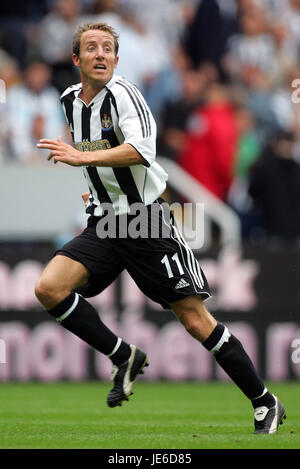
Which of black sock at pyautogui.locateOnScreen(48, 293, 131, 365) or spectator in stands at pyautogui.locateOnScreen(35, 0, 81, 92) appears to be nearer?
black sock at pyautogui.locateOnScreen(48, 293, 131, 365)

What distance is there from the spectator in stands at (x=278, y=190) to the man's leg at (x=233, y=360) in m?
5.92

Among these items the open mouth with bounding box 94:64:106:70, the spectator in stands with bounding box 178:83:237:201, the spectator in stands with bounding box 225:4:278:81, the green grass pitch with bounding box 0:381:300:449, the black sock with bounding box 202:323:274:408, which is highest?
the spectator in stands with bounding box 225:4:278:81

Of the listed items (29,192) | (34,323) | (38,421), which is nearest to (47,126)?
(29,192)

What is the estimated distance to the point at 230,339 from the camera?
20.8 feet

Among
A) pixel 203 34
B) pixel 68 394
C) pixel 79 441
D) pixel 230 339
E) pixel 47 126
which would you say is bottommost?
pixel 68 394

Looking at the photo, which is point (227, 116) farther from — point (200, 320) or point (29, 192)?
point (200, 320)

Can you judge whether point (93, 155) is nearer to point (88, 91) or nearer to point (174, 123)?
point (88, 91)

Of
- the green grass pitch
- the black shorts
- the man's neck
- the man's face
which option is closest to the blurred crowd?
the green grass pitch

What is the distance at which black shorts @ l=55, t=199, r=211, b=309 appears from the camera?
6.33m

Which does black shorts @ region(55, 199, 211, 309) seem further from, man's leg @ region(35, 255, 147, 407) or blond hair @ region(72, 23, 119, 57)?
blond hair @ region(72, 23, 119, 57)

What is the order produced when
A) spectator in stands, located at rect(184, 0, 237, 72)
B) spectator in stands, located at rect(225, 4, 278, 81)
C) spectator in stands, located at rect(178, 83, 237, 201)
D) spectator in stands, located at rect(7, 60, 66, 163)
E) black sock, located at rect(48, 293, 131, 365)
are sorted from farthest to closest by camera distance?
spectator in stands, located at rect(184, 0, 237, 72) < spectator in stands, located at rect(225, 4, 278, 81) < spectator in stands, located at rect(178, 83, 237, 201) < spectator in stands, located at rect(7, 60, 66, 163) < black sock, located at rect(48, 293, 131, 365)

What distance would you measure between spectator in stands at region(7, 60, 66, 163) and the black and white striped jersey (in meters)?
5.26

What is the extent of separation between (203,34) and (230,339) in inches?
346

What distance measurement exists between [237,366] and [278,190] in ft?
19.9
